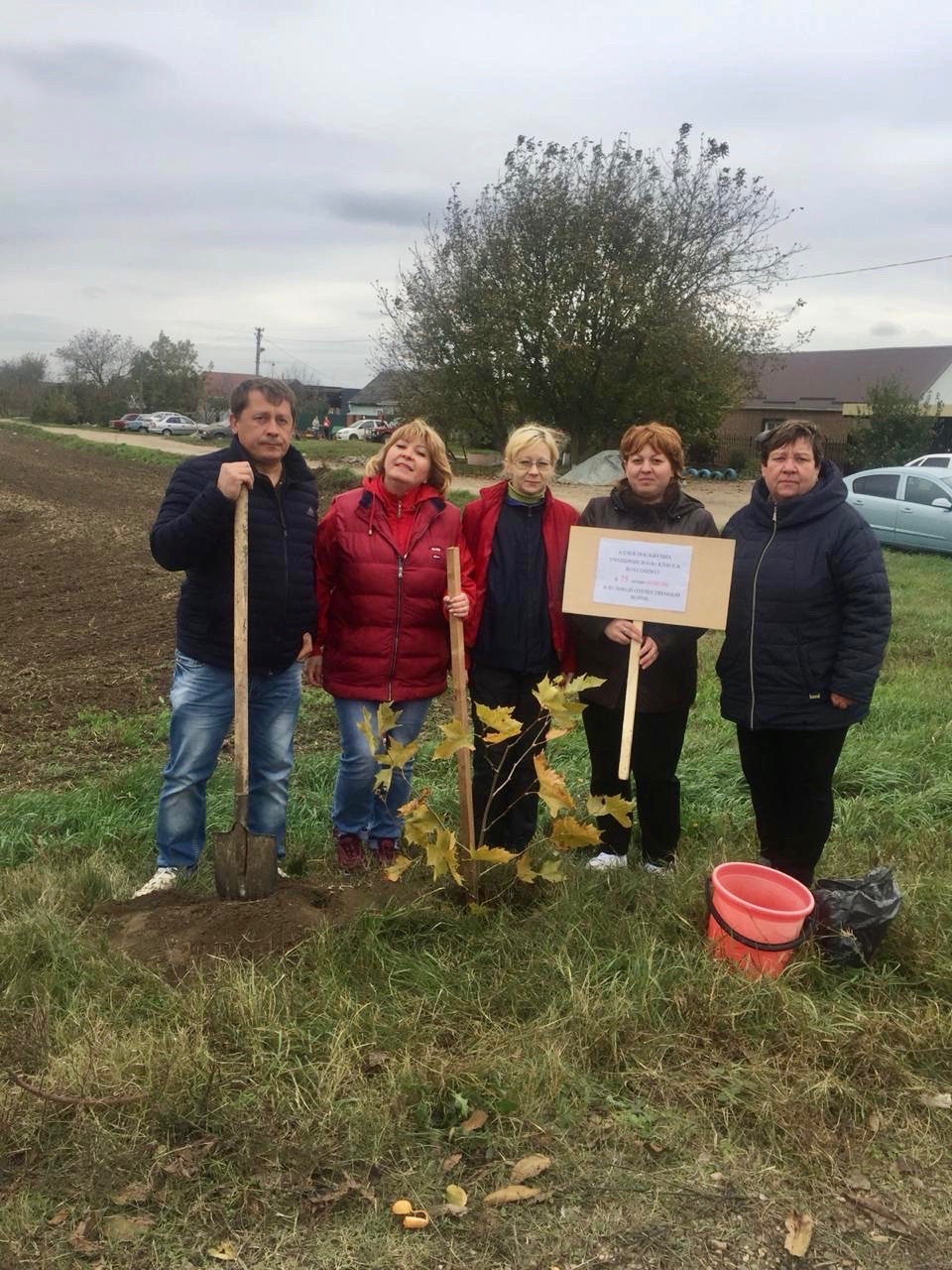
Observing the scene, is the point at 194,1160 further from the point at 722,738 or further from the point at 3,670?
the point at 3,670

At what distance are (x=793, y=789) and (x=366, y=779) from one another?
1686mm

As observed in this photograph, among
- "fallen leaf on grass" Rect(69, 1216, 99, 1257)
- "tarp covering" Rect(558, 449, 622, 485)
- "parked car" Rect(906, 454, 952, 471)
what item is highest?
"parked car" Rect(906, 454, 952, 471)

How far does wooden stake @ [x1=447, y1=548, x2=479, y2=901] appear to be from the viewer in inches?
131

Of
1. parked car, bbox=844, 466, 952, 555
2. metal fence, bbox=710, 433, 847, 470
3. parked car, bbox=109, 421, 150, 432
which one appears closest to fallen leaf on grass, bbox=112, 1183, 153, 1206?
parked car, bbox=844, 466, 952, 555

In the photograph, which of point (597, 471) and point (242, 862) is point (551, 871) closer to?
point (242, 862)

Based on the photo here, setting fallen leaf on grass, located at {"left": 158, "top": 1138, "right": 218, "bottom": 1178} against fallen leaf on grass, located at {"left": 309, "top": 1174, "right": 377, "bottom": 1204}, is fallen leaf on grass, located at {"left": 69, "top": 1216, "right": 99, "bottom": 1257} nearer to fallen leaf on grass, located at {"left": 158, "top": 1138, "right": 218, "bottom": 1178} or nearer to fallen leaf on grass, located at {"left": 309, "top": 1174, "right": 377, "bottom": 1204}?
fallen leaf on grass, located at {"left": 158, "top": 1138, "right": 218, "bottom": 1178}

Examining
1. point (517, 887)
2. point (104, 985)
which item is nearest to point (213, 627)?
point (104, 985)

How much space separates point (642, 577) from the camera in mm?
3512

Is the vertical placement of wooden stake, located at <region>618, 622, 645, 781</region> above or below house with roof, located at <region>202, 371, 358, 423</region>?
below

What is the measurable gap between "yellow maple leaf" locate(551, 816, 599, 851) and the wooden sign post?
0.27 meters

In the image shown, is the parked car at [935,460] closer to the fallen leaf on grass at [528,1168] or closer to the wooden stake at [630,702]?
the wooden stake at [630,702]

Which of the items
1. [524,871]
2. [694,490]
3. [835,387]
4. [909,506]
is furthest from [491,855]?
[835,387]

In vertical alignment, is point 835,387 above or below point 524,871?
above

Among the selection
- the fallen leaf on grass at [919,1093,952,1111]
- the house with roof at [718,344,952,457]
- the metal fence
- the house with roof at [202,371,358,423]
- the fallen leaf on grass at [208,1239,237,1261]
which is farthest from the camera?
the house with roof at [202,371,358,423]
